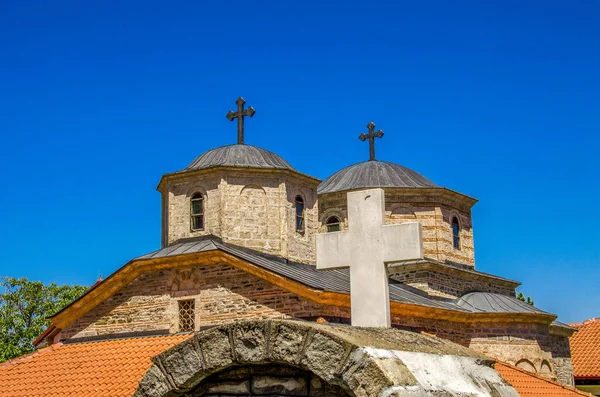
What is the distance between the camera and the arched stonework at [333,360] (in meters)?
3.78

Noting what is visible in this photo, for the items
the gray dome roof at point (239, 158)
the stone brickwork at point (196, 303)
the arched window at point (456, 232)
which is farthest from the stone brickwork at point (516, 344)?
the gray dome roof at point (239, 158)

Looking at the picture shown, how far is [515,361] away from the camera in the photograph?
18188 millimetres

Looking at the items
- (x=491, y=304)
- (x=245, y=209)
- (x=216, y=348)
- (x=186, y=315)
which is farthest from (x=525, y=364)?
(x=216, y=348)

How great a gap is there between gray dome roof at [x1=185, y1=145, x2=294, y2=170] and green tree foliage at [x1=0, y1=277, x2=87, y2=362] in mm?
15554

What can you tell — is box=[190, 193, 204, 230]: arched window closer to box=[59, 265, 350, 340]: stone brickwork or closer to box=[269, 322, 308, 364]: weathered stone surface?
box=[59, 265, 350, 340]: stone brickwork

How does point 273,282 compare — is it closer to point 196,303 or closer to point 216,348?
point 196,303

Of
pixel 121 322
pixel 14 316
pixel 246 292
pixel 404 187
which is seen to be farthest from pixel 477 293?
pixel 14 316

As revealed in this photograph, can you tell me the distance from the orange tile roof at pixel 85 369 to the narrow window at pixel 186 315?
493 millimetres

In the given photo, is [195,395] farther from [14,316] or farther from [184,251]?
[14,316]

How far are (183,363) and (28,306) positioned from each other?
29.8 metres

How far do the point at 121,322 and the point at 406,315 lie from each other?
5761 millimetres

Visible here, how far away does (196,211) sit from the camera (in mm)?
16844

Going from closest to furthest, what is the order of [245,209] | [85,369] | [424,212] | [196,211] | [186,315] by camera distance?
[85,369]
[186,315]
[245,209]
[196,211]
[424,212]

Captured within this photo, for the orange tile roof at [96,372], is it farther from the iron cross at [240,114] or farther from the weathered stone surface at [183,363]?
the weathered stone surface at [183,363]
